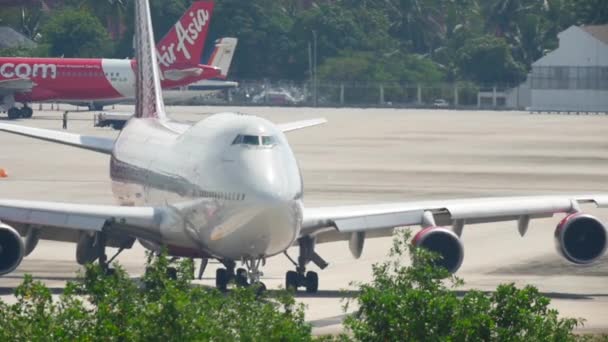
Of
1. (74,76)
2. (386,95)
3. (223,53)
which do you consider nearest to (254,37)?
(386,95)

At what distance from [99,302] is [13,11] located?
180955 mm

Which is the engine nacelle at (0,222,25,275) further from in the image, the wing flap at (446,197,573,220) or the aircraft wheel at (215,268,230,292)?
the wing flap at (446,197,573,220)

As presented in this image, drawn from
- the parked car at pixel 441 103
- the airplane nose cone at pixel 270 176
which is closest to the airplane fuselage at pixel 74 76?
the parked car at pixel 441 103

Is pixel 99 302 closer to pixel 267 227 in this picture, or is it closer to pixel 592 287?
pixel 267 227

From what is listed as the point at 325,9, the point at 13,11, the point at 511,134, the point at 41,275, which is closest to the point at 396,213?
the point at 41,275

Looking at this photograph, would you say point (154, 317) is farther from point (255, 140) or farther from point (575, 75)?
point (575, 75)

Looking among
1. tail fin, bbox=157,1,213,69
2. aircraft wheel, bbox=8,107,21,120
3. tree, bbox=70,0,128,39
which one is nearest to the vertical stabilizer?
tail fin, bbox=157,1,213,69

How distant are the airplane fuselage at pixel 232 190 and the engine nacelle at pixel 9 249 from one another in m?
2.86

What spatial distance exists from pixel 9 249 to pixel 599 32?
425 ft

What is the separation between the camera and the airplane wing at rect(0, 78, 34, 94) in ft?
365

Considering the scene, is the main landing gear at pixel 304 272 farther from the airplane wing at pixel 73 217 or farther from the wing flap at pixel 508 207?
the airplane wing at pixel 73 217

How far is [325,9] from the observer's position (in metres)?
171

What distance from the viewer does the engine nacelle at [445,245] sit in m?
30.1

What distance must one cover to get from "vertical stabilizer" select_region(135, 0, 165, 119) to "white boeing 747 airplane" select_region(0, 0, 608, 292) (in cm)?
532
